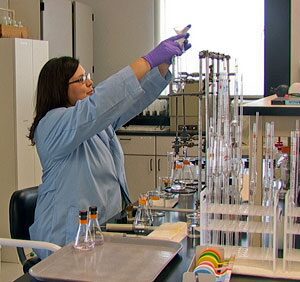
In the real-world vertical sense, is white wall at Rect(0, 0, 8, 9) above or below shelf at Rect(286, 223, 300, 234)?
above

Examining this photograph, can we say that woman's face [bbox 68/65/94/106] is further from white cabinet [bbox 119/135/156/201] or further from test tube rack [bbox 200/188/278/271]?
white cabinet [bbox 119/135/156/201]

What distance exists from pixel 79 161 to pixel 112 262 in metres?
0.72

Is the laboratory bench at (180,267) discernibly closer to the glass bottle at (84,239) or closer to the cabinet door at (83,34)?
the glass bottle at (84,239)

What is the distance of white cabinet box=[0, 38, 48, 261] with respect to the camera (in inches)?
151

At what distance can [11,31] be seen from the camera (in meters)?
4.01

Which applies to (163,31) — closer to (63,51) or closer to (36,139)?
(63,51)

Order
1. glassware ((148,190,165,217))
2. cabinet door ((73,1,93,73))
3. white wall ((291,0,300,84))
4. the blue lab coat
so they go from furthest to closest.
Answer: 1. cabinet door ((73,1,93,73))
2. white wall ((291,0,300,84))
3. glassware ((148,190,165,217))
4. the blue lab coat

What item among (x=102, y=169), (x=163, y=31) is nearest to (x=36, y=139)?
(x=102, y=169)

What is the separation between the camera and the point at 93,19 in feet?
17.9

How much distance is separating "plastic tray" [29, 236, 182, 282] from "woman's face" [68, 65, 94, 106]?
0.75 m

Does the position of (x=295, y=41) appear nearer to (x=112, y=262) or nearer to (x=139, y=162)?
(x=112, y=262)

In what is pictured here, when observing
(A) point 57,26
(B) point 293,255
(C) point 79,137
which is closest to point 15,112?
(A) point 57,26

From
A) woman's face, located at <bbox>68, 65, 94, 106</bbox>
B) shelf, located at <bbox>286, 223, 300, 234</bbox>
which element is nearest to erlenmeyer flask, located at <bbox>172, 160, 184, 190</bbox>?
woman's face, located at <bbox>68, 65, 94, 106</bbox>

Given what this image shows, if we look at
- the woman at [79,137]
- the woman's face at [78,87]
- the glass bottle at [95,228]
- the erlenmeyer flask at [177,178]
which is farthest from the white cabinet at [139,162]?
the glass bottle at [95,228]
